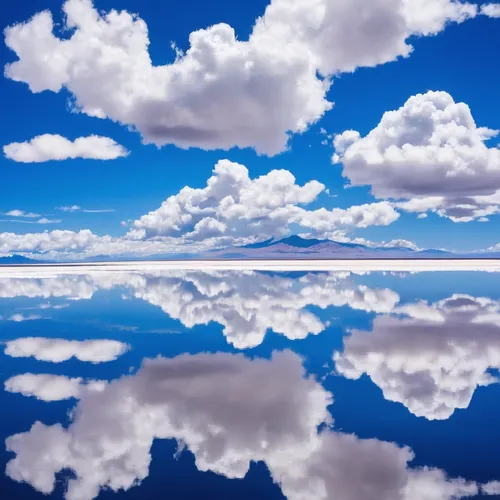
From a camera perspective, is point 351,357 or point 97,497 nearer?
point 97,497

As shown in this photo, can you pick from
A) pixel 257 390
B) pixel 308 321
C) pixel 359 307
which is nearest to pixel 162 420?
pixel 257 390

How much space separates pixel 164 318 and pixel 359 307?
14811mm

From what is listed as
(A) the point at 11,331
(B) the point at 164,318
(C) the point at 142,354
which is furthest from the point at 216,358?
(A) the point at 11,331

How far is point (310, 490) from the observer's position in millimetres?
9406

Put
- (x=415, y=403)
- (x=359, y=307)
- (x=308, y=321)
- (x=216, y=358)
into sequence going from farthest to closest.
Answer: (x=359, y=307), (x=308, y=321), (x=216, y=358), (x=415, y=403)

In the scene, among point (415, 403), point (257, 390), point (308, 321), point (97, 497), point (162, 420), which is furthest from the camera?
point (308, 321)

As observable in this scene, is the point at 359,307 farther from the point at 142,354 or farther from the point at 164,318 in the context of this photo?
the point at 142,354

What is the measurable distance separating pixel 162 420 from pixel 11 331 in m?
17.9

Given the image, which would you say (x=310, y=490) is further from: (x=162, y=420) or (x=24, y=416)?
(x=24, y=416)

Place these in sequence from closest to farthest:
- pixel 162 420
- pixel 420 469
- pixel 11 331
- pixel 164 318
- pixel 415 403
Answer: pixel 420 469
pixel 162 420
pixel 415 403
pixel 11 331
pixel 164 318

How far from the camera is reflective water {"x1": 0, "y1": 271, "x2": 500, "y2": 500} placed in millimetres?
9766

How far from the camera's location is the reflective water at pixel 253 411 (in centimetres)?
977

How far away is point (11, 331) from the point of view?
1051 inches

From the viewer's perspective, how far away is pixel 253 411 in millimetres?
13500
